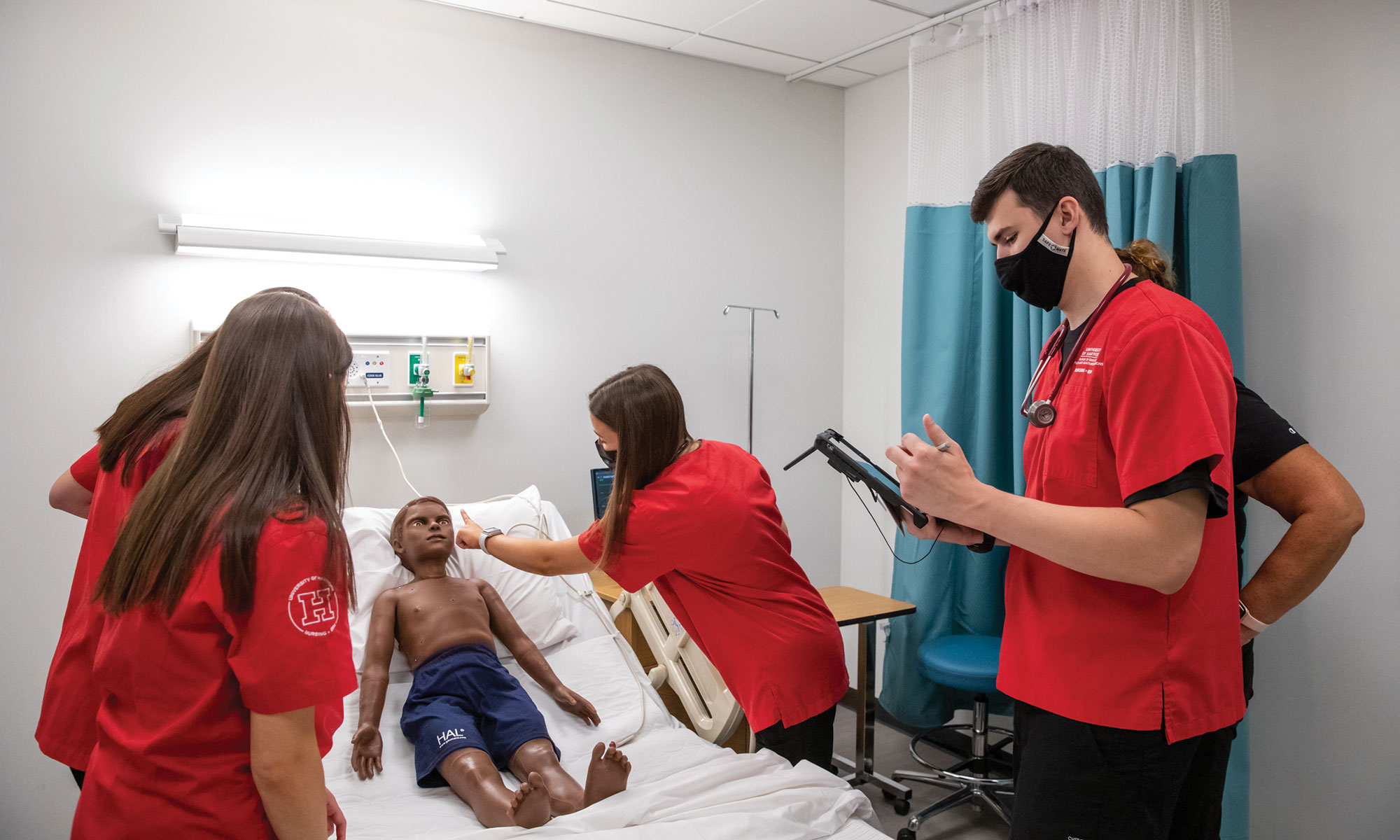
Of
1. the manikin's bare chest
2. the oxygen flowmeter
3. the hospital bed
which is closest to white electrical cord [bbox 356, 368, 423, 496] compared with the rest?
the oxygen flowmeter

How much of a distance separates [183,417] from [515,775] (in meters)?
1.24

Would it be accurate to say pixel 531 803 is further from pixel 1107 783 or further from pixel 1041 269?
pixel 1041 269

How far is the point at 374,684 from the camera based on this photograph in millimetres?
2252

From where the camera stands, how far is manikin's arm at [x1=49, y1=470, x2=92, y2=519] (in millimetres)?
1448

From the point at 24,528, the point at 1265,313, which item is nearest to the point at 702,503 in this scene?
the point at 1265,313

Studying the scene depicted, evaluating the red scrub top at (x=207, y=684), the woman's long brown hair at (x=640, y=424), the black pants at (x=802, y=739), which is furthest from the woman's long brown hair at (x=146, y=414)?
the black pants at (x=802, y=739)

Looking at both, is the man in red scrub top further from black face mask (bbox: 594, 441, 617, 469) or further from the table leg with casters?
the table leg with casters

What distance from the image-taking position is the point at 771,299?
3.73 meters

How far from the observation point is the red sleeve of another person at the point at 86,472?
1428 mm

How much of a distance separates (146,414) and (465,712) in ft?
4.12

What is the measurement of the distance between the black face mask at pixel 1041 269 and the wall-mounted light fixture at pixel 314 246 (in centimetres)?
197

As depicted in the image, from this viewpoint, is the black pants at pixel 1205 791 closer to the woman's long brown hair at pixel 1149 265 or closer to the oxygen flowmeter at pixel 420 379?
the woman's long brown hair at pixel 1149 265

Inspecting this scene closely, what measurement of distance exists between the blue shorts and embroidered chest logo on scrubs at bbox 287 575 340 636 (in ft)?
3.51

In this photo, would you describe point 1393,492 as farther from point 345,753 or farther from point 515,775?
point 345,753
